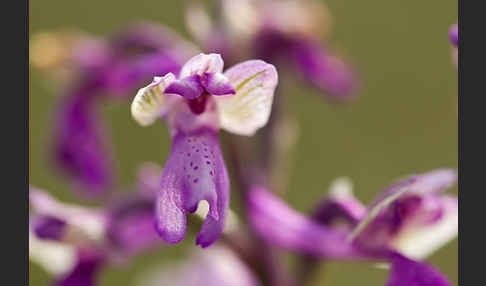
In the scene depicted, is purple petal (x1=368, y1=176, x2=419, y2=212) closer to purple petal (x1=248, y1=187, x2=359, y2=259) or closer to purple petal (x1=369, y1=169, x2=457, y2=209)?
purple petal (x1=369, y1=169, x2=457, y2=209)

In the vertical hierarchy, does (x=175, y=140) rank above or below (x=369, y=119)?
below

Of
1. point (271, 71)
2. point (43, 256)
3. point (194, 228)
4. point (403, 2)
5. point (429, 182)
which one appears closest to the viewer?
point (271, 71)

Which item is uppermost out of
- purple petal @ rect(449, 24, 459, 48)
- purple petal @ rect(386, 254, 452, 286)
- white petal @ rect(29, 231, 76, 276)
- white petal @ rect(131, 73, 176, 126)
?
purple petal @ rect(449, 24, 459, 48)

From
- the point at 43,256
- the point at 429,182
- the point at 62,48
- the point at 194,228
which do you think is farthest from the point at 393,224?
the point at 62,48

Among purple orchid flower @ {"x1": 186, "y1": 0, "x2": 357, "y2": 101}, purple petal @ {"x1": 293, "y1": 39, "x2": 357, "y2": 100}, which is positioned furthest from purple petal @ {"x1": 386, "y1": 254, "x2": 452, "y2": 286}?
purple petal @ {"x1": 293, "y1": 39, "x2": 357, "y2": 100}

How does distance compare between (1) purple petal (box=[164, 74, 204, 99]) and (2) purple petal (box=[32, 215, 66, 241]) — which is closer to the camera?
(1) purple petal (box=[164, 74, 204, 99])

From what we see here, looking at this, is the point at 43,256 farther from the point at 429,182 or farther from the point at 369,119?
the point at 369,119
